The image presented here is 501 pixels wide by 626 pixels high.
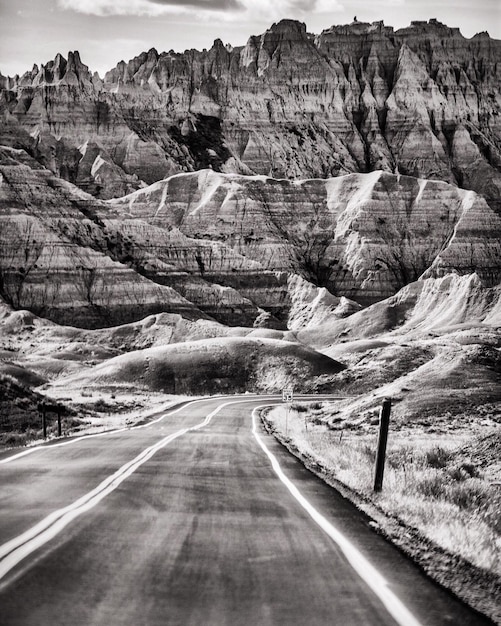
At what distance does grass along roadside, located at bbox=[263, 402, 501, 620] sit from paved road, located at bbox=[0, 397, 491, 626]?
60 centimetres

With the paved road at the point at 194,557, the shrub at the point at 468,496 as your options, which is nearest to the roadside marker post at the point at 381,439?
the paved road at the point at 194,557

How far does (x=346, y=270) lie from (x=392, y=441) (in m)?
134

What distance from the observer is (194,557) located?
25.2 ft

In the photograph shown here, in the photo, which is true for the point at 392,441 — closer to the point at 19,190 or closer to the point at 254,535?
the point at 254,535

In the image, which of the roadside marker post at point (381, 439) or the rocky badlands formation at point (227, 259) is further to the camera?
the rocky badlands formation at point (227, 259)

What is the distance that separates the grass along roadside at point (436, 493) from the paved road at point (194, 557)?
1.95 feet

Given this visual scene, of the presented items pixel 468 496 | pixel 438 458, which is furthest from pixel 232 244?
pixel 468 496

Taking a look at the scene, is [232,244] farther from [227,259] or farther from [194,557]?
[194,557]

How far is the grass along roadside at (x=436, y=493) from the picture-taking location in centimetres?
875

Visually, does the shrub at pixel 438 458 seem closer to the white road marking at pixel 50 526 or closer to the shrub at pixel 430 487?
the shrub at pixel 430 487

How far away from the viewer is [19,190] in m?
147

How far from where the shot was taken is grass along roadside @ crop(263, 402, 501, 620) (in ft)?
28.7

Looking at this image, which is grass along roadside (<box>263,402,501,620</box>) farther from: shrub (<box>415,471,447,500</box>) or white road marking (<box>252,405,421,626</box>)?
white road marking (<box>252,405,421,626</box>)

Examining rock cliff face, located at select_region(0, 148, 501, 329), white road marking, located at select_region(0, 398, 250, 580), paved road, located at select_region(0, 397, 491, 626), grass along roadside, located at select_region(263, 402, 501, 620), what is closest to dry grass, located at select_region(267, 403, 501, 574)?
grass along roadside, located at select_region(263, 402, 501, 620)
